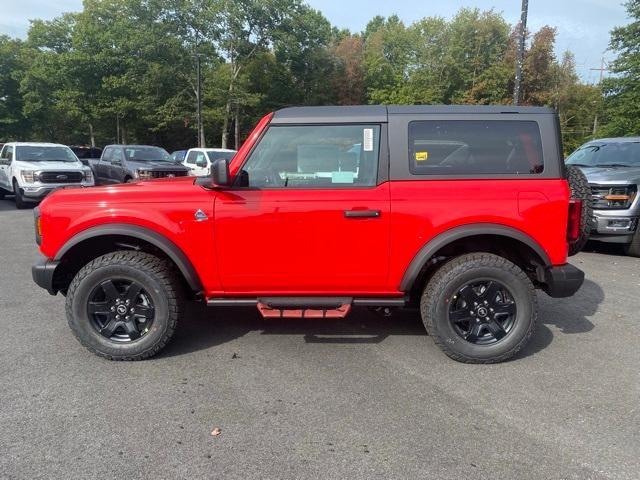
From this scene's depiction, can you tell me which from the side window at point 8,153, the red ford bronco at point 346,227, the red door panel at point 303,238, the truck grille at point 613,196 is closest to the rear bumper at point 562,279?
the red ford bronco at point 346,227

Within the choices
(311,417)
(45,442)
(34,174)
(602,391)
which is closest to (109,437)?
(45,442)

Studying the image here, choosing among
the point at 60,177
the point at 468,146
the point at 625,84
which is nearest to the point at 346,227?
the point at 468,146

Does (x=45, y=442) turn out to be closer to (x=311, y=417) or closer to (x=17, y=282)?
(x=311, y=417)

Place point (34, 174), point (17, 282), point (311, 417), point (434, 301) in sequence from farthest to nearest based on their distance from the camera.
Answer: point (34, 174)
point (17, 282)
point (434, 301)
point (311, 417)

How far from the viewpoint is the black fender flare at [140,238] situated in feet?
12.0

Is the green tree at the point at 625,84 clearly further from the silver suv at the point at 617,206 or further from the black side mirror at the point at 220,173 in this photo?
the black side mirror at the point at 220,173

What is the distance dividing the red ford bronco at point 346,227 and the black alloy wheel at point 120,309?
0.01m

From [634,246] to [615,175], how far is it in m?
1.15

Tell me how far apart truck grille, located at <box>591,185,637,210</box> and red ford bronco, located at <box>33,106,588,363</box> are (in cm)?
436

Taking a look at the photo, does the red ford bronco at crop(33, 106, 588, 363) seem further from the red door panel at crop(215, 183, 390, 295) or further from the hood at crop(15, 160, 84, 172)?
the hood at crop(15, 160, 84, 172)

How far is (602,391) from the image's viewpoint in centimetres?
337

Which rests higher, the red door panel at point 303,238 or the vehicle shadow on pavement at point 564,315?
the red door panel at point 303,238

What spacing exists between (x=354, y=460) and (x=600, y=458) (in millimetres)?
1324

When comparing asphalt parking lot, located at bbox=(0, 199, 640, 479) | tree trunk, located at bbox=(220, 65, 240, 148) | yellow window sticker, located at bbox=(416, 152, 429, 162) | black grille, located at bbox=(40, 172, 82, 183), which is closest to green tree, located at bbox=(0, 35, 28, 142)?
tree trunk, located at bbox=(220, 65, 240, 148)
